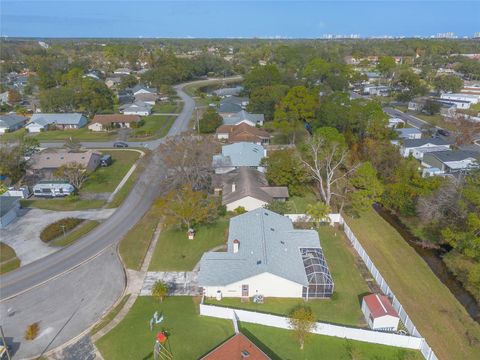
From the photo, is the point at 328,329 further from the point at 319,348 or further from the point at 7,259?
the point at 7,259

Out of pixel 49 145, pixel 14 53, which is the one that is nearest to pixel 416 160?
pixel 49 145

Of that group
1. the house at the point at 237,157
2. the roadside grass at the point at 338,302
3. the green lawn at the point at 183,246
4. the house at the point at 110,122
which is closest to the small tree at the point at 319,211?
the roadside grass at the point at 338,302

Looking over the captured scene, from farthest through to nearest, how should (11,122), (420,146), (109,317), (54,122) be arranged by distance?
(11,122) → (54,122) → (420,146) → (109,317)

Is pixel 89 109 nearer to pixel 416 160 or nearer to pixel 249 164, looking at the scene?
pixel 249 164

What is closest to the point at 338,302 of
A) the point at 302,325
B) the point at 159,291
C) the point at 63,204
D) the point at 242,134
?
→ the point at 302,325

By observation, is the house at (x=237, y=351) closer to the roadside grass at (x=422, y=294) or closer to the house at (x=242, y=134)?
the roadside grass at (x=422, y=294)

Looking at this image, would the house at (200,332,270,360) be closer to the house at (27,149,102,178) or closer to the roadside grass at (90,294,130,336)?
the roadside grass at (90,294,130,336)
